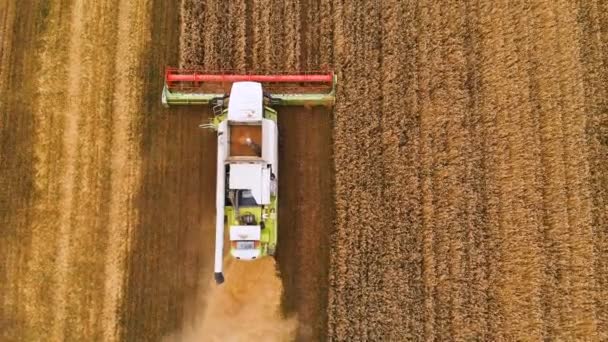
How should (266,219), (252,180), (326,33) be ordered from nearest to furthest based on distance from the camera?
(252,180) < (266,219) < (326,33)

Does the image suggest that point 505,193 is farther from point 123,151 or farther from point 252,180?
point 123,151

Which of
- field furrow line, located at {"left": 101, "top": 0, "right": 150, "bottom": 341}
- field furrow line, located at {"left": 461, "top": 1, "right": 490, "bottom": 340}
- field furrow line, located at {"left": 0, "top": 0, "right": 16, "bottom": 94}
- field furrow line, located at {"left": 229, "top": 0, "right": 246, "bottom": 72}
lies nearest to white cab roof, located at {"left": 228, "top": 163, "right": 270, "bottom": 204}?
field furrow line, located at {"left": 101, "top": 0, "right": 150, "bottom": 341}

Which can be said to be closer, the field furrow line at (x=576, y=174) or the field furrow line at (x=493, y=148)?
the field furrow line at (x=576, y=174)

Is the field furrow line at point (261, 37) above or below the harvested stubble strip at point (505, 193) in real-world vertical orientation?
above

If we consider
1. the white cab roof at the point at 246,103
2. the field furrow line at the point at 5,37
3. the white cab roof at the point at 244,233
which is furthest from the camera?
the field furrow line at the point at 5,37

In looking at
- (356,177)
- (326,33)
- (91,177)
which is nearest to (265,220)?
(356,177)

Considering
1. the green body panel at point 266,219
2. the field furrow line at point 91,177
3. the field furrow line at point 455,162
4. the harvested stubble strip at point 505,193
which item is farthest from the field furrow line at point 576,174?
the field furrow line at point 91,177

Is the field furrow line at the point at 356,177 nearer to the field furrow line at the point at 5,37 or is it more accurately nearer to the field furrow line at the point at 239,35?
the field furrow line at the point at 239,35

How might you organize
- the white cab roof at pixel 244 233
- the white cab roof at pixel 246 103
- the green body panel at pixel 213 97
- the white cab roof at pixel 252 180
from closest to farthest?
the white cab roof at pixel 244 233 < the white cab roof at pixel 252 180 < the white cab roof at pixel 246 103 < the green body panel at pixel 213 97
